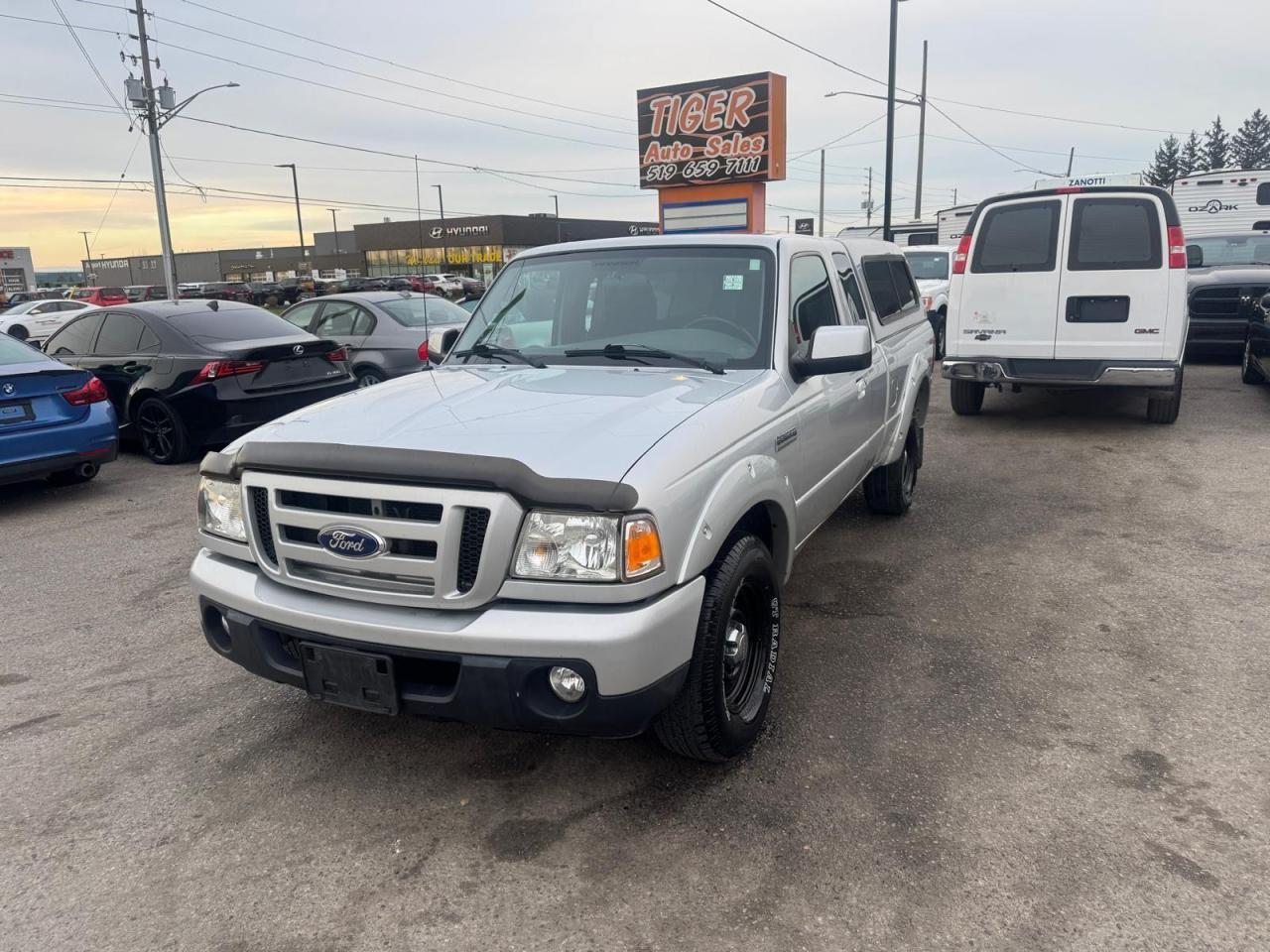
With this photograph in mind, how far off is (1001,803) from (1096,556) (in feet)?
9.84

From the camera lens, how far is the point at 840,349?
366cm

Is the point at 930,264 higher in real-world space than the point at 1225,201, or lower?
lower

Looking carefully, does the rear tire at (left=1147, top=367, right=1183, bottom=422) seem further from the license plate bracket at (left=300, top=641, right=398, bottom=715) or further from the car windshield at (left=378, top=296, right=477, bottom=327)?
the license plate bracket at (left=300, top=641, right=398, bottom=715)

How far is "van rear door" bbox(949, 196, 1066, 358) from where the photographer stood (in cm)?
888

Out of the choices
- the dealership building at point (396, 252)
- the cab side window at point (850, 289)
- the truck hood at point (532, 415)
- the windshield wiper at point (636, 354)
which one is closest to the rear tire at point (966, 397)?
the cab side window at point (850, 289)

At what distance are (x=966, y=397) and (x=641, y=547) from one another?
8565mm

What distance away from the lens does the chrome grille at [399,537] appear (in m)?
2.66

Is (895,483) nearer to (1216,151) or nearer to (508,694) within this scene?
(508,694)

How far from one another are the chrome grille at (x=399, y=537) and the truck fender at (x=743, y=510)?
566mm

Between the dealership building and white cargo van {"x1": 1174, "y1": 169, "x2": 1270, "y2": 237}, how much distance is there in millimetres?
45049

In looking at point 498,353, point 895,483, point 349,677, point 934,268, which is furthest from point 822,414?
point 934,268

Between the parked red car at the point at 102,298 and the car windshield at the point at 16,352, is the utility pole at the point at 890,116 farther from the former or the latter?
the parked red car at the point at 102,298

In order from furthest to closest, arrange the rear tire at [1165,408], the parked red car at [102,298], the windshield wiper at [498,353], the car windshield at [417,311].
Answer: the parked red car at [102,298]
the car windshield at [417,311]
the rear tire at [1165,408]
the windshield wiper at [498,353]

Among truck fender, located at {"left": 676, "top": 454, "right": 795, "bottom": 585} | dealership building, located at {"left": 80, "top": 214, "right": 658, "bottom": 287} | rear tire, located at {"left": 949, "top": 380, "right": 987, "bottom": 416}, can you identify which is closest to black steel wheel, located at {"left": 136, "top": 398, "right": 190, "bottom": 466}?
truck fender, located at {"left": 676, "top": 454, "right": 795, "bottom": 585}
